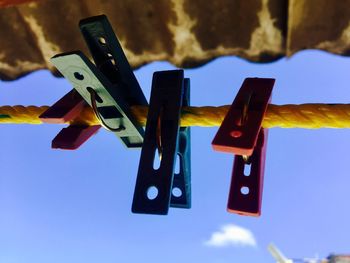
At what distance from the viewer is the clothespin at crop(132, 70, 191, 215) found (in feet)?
3.04

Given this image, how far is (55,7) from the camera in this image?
142 centimetres

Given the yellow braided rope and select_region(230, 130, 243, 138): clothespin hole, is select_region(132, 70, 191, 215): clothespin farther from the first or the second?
select_region(230, 130, 243, 138): clothespin hole

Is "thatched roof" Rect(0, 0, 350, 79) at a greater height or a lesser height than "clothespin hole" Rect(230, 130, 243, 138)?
greater

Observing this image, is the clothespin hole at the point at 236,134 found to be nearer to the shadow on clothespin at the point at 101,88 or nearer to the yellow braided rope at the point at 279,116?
the yellow braided rope at the point at 279,116

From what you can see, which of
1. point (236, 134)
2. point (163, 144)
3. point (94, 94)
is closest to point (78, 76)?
point (94, 94)

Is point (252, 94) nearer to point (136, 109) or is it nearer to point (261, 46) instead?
point (136, 109)

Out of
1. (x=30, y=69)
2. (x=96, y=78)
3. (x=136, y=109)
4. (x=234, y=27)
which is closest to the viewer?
(x=96, y=78)

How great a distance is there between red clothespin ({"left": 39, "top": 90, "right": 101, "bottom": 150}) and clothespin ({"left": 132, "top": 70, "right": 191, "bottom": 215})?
17cm

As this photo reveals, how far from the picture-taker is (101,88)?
1006mm

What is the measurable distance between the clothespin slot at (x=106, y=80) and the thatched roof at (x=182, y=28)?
12.6 inches

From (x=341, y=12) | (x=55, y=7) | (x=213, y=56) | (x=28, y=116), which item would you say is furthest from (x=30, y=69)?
(x=341, y=12)

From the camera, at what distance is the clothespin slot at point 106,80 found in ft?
3.19

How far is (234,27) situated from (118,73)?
1.44ft

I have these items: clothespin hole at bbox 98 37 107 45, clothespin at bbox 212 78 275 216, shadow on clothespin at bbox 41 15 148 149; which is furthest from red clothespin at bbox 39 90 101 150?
clothespin at bbox 212 78 275 216
